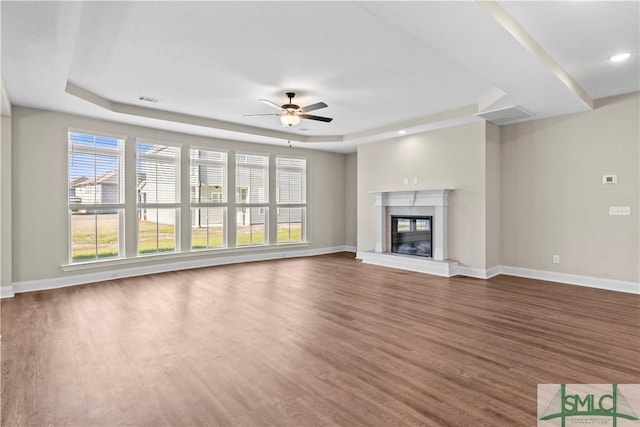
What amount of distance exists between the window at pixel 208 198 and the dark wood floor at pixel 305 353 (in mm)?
2215

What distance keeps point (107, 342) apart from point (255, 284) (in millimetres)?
2489

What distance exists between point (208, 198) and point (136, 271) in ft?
6.44

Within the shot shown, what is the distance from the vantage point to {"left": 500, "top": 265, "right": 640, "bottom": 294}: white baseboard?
4.98m

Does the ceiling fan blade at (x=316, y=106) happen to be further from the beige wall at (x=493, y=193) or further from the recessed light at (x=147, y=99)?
the beige wall at (x=493, y=193)

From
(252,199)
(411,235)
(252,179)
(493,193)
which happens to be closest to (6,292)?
(252,199)

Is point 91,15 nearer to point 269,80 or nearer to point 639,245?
point 269,80

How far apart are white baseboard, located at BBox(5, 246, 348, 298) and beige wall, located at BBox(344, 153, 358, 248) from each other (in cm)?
94

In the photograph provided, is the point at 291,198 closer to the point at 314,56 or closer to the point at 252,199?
the point at 252,199

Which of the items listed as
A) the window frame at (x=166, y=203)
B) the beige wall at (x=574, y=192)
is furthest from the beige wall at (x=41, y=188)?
the beige wall at (x=574, y=192)

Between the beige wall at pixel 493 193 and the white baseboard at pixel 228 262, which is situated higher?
the beige wall at pixel 493 193

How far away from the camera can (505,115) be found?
5.49 meters

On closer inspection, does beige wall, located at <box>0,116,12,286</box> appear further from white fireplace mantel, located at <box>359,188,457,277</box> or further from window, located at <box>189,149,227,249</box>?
white fireplace mantel, located at <box>359,188,457,277</box>

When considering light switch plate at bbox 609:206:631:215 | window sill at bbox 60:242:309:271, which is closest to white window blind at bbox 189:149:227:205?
window sill at bbox 60:242:309:271

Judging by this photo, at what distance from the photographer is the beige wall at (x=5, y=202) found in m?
4.82
